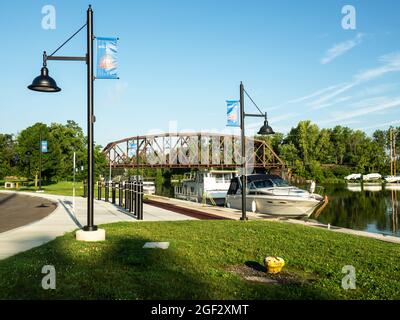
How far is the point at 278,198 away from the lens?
24391 millimetres

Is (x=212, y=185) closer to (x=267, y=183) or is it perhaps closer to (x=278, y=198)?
(x=267, y=183)

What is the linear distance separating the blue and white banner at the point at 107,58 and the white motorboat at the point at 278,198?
52.7 feet

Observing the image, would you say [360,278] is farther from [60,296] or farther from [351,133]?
[351,133]

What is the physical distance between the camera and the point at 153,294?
5680 millimetres

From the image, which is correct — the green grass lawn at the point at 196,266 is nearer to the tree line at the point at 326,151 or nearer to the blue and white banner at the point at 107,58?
the blue and white banner at the point at 107,58

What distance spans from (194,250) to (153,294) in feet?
11.7

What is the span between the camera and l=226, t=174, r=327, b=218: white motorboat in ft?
79.5

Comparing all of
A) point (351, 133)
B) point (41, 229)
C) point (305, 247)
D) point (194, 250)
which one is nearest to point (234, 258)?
point (194, 250)

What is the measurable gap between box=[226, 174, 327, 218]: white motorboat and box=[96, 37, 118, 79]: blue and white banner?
16055 millimetres

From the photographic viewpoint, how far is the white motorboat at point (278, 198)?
24.2m

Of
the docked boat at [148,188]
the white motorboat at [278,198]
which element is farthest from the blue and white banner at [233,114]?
the docked boat at [148,188]

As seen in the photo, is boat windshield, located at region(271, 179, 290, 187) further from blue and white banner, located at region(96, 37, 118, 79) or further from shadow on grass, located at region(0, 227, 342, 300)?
shadow on grass, located at region(0, 227, 342, 300)

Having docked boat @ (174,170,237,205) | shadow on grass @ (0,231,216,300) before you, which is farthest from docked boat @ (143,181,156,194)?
shadow on grass @ (0,231,216,300)
